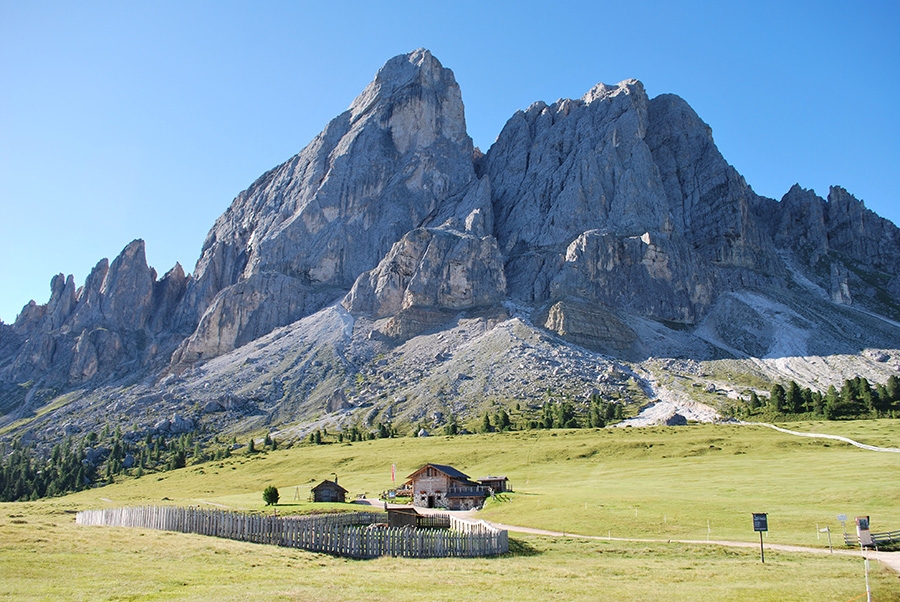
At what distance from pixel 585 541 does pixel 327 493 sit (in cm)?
3582

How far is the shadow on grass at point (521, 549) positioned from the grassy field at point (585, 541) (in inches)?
10.0

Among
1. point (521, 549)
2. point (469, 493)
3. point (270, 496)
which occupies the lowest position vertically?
point (469, 493)

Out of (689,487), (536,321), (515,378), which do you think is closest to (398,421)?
(515,378)

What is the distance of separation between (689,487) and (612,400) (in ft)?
296

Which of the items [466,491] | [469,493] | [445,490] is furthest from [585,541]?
[445,490]

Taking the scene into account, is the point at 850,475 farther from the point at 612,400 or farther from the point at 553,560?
the point at 612,400

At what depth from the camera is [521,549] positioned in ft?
121

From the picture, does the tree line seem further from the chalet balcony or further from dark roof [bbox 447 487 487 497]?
dark roof [bbox 447 487 487 497]

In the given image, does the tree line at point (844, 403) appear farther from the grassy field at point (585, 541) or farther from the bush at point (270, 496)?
the bush at point (270, 496)

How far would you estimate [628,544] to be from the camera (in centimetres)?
3881

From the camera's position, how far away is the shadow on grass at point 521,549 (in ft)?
117

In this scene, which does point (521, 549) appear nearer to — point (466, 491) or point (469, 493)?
point (469, 493)

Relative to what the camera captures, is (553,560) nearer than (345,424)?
Yes

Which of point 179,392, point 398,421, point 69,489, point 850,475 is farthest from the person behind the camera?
point 179,392
